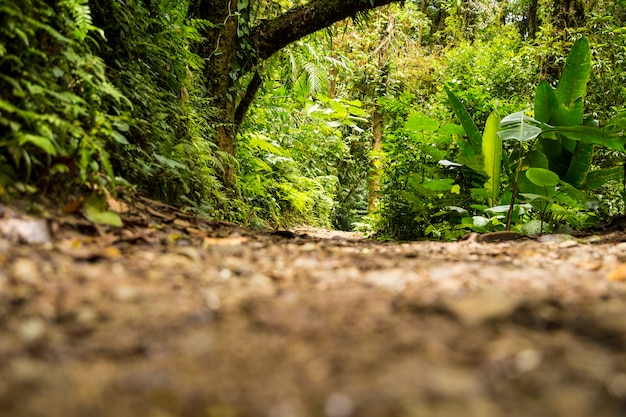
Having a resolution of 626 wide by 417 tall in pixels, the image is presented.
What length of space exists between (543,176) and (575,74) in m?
1.28

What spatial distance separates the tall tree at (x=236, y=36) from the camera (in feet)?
17.2

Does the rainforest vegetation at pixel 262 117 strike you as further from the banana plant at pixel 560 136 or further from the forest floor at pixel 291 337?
the forest floor at pixel 291 337

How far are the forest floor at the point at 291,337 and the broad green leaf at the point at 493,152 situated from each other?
299 centimetres

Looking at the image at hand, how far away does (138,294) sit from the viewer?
1.25 meters

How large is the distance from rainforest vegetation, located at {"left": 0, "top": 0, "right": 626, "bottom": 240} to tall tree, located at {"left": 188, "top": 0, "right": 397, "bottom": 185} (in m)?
0.01

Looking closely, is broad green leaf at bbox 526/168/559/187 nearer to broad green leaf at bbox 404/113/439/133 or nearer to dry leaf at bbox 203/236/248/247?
broad green leaf at bbox 404/113/439/133

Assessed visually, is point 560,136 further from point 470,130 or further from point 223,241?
point 223,241

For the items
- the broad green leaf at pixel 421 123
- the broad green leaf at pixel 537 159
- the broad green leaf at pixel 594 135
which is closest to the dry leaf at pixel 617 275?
the broad green leaf at pixel 594 135

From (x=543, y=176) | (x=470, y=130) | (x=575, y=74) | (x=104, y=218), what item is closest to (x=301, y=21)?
(x=470, y=130)

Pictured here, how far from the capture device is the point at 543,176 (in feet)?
12.2

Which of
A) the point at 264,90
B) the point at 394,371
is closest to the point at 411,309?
the point at 394,371

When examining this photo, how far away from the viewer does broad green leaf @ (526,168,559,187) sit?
12.1 feet

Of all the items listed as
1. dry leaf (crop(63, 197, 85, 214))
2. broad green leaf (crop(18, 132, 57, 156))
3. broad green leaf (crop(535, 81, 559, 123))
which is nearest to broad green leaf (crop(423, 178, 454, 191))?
broad green leaf (crop(535, 81, 559, 123))

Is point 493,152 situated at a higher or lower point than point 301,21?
lower
